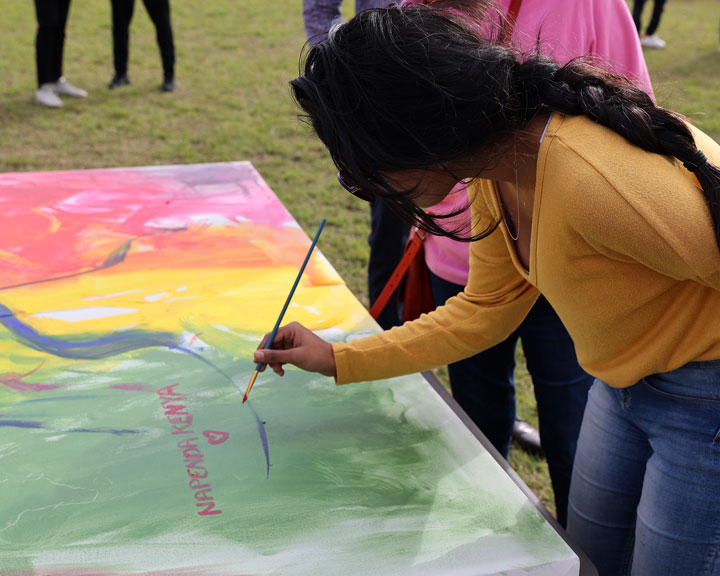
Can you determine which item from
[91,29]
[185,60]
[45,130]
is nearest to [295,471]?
[45,130]

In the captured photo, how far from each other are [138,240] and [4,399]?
683mm

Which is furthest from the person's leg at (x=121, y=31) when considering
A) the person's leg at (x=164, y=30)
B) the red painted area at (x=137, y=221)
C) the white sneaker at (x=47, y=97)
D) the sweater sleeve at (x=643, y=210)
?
the sweater sleeve at (x=643, y=210)

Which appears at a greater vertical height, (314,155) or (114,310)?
(114,310)

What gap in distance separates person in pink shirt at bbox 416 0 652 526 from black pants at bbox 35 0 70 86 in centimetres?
399

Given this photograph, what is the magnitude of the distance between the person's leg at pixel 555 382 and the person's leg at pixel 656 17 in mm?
6159

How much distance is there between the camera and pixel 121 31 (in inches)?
212

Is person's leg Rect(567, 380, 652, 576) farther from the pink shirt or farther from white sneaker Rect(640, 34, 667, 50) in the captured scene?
white sneaker Rect(640, 34, 667, 50)

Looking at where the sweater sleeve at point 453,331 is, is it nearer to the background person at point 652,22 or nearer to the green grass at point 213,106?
the green grass at point 213,106

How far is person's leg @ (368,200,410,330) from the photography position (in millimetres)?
2555

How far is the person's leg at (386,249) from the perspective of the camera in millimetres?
2555

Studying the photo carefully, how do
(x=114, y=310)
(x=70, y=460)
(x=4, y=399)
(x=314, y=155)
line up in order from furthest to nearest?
(x=314, y=155) → (x=114, y=310) → (x=4, y=399) → (x=70, y=460)

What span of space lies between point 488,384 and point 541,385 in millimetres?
199

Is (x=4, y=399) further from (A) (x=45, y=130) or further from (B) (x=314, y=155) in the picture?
(A) (x=45, y=130)

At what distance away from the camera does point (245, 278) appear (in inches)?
70.4
